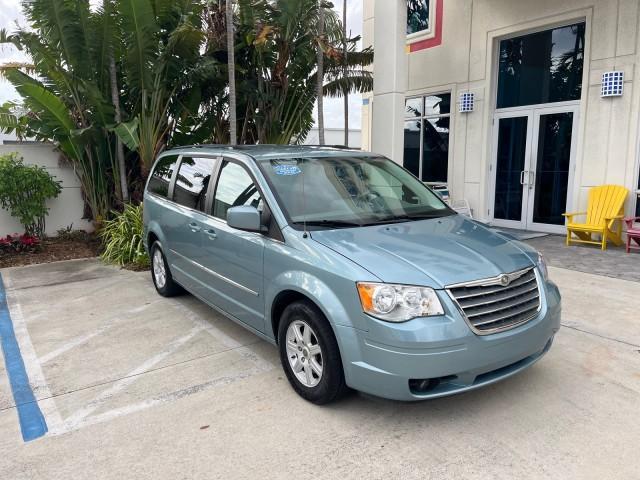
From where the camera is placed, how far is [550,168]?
391 inches

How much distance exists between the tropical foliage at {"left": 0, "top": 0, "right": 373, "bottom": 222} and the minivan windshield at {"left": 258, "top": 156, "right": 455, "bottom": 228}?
4.78 metres

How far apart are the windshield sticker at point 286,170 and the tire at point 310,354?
1.19m

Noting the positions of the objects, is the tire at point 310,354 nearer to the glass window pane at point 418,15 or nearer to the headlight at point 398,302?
the headlight at point 398,302

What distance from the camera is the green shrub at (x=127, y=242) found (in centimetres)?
810

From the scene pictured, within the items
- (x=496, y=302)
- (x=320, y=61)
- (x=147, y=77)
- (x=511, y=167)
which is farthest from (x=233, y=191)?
(x=511, y=167)

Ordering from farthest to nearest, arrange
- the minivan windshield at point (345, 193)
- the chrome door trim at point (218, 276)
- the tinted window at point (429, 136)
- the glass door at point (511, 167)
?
the tinted window at point (429, 136), the glass door at point (511, 167), the chrome door trim at point (218, 276), the minivan windshield at point (345, 193)

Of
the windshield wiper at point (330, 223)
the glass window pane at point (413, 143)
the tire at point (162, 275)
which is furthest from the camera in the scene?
the glass window pane at point (413, 143)

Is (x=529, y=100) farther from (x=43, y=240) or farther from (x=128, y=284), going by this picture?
(x=43, y=240)

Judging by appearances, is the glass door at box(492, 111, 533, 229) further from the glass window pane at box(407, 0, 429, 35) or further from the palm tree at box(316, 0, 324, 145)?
the palm tree at box(316, 0, 324, 145)

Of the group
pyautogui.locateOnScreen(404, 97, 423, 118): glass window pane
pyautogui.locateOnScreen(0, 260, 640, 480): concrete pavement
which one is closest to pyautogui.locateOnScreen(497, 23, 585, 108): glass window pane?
pyautogui.locateOnScreen(404, 97, 423, 118): glass window pane

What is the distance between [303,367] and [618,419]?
2.07m

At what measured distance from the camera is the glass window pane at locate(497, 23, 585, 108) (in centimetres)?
942

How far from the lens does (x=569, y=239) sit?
28.9 ft

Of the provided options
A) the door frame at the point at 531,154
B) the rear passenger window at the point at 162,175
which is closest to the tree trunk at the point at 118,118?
the rear passenger window at the point at 162,175
